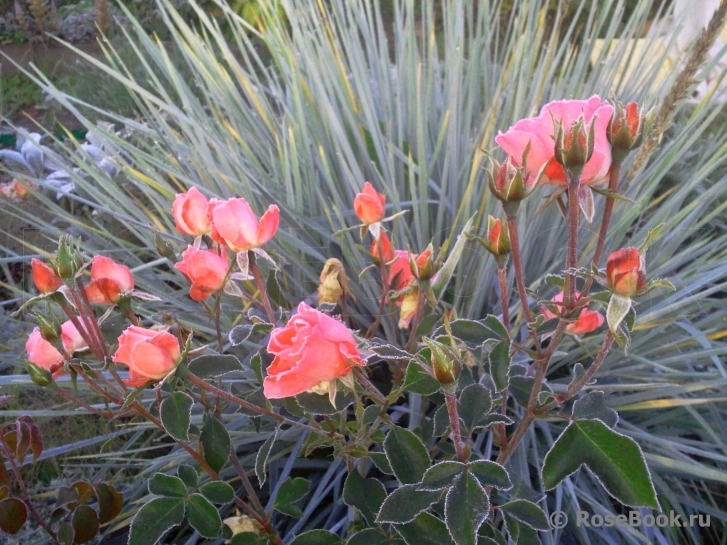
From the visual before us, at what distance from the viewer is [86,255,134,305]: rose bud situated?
1.62 ft

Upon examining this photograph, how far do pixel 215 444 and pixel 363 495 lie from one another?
13 centimetres

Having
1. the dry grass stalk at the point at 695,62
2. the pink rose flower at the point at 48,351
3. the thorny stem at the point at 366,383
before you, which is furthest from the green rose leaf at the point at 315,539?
the dry grass stalk at the point at 695,62

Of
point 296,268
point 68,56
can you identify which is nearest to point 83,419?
point 296,268

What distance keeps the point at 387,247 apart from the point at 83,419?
651 mm

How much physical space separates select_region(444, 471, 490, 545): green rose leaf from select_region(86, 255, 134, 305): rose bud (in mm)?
310

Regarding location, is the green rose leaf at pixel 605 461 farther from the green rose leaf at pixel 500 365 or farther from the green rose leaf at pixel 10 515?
the green rose leaf at pixel 10 515

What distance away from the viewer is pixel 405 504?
0.42m

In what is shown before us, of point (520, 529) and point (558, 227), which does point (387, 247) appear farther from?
point (558, 227)

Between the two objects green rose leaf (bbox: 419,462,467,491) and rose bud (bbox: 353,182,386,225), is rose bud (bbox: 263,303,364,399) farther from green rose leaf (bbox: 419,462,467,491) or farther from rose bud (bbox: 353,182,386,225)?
rose bud (bbox: 353,182,386,225)

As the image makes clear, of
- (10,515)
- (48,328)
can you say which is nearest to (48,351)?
(48,328)

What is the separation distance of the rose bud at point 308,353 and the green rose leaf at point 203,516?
159mm

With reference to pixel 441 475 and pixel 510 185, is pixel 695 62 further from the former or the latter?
pixel 441 475

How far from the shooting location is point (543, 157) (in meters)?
0.42

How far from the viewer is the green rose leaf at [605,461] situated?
1.21 feet
